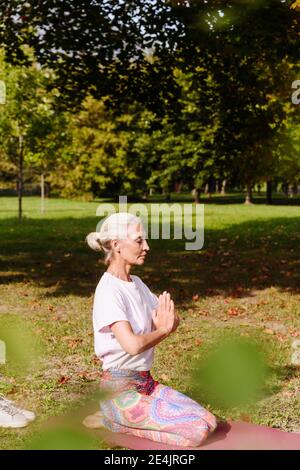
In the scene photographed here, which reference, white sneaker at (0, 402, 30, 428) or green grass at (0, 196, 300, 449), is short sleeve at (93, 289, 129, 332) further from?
white sneaker at (0, 402, 30, 428)

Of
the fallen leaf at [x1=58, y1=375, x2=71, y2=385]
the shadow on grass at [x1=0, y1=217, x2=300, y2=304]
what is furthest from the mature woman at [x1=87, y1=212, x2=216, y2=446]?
the shadow on grass at [x1=0, y1=217, x2=300, y2=304]

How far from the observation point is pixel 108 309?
16.2ft

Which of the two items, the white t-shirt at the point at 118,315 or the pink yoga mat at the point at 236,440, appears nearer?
the white t-shirt at the point at 118,315

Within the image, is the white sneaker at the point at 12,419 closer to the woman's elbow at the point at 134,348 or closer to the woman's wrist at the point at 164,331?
the woman's elbow at the point at 134,348

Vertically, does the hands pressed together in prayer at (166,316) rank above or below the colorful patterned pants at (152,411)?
above

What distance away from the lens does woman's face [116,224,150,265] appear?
501 centimetres

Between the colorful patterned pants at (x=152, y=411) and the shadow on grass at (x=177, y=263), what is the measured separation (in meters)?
7.68

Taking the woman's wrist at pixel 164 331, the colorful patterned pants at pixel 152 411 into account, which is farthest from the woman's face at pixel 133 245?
the colorful patterned pants at pixel 152 411

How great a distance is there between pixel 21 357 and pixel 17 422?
8.51 feet

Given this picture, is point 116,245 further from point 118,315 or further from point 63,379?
point 63,379

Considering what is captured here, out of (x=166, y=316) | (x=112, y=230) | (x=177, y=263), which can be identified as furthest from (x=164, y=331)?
(x=177, y=263)

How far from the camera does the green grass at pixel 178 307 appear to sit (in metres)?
7.10

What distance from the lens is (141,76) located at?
718 inches

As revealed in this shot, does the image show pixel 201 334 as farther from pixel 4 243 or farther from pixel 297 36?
pixel 4 243
